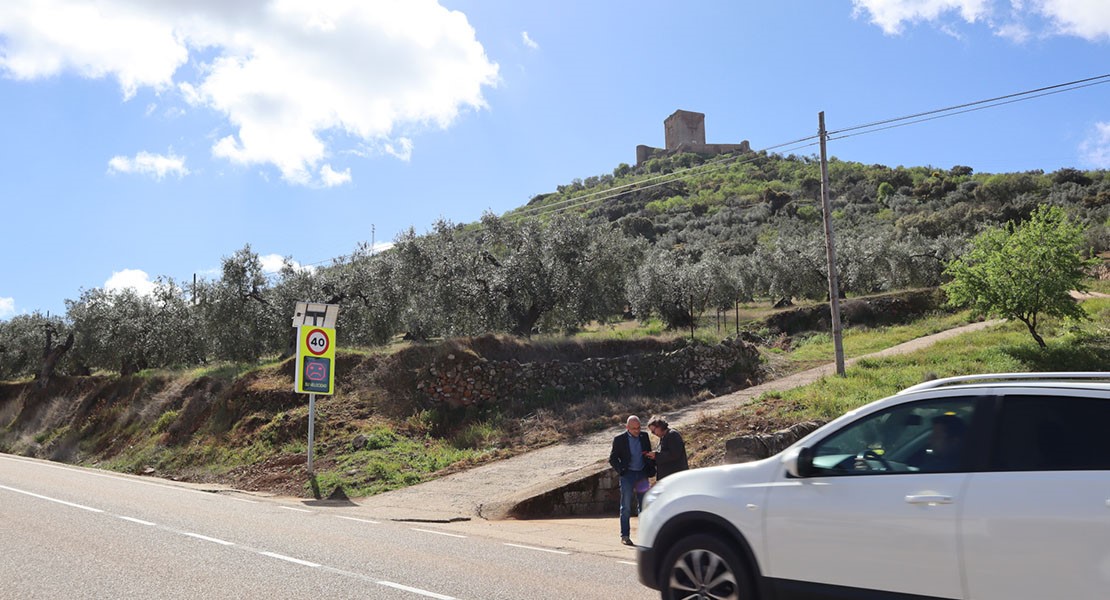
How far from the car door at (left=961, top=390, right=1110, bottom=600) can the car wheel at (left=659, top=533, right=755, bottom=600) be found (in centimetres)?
137

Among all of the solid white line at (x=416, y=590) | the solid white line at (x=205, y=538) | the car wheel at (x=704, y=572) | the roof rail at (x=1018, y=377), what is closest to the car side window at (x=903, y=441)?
the roof rail at (x=1018, y=377)

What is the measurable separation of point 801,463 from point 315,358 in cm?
1596

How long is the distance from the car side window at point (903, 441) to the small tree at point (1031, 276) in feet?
76.9

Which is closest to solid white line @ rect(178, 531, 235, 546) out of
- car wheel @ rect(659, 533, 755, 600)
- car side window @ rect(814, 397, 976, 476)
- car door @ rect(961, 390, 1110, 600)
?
car wheel @ rect(659, 533, 755, 600)

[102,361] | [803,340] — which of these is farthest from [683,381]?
[102,361]

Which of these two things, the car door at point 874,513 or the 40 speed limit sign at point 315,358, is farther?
the 40 speed limit sign at point 315,358

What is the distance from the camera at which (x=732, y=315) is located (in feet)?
169

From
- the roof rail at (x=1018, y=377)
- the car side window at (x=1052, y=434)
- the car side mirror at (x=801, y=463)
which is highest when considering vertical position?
the roof rail at (x=1018, y=377)

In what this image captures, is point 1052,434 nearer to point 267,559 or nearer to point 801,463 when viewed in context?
point 801,463

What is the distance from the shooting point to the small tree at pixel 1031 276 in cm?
2453

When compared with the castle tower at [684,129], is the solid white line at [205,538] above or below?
below

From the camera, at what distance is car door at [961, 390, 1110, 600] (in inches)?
143

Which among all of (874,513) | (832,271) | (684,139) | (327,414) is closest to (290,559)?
(874,513)

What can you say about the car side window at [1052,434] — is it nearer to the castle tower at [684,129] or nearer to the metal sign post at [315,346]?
the metal sign post at [315,346]
